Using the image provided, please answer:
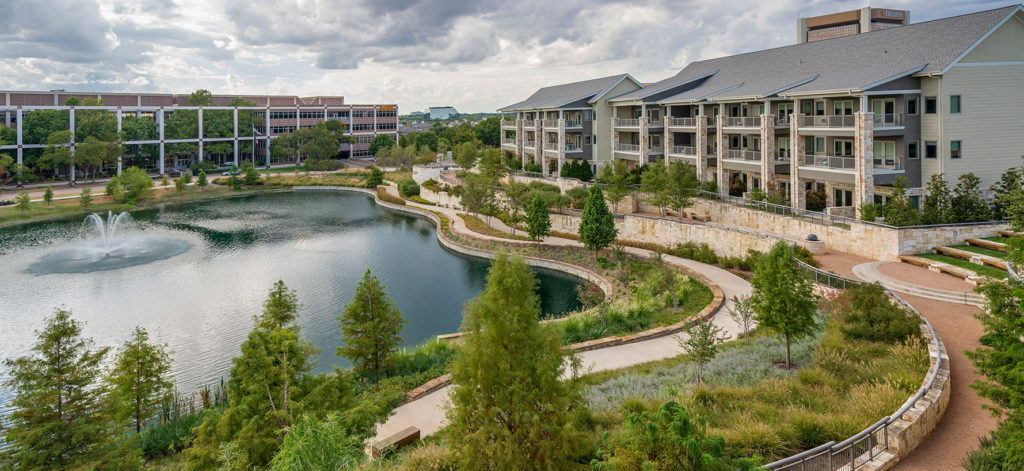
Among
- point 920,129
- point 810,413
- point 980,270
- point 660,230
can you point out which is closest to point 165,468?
point 810,413

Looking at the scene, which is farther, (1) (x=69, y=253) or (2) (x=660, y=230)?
(1) (x=69, y=253)

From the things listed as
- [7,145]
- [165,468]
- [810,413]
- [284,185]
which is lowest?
[165,468]

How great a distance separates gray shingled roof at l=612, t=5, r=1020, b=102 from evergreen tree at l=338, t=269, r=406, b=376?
2281cm

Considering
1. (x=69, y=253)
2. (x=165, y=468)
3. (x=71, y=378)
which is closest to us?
(x=71, y=378)

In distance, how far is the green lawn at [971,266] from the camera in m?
19.8

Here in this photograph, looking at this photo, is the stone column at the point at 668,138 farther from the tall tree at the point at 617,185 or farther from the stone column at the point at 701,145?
the tall tree at the point at 617,185

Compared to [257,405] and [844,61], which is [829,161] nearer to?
[844,61]

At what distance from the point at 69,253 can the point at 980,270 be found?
4377 centimetres

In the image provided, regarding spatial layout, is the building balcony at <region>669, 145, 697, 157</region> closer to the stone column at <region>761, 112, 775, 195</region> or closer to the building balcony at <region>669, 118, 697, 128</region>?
the building balcony at <region>669, 118, 697, 128</region>

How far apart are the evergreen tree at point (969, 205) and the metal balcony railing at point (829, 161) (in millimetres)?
4195

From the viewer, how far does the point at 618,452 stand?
7.17 m

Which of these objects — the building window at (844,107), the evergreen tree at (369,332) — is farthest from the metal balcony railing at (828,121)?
the evergreen tree at (369,332)

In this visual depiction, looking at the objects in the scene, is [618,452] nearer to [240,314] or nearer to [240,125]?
[240,314]

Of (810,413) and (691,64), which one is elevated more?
(691,64)
